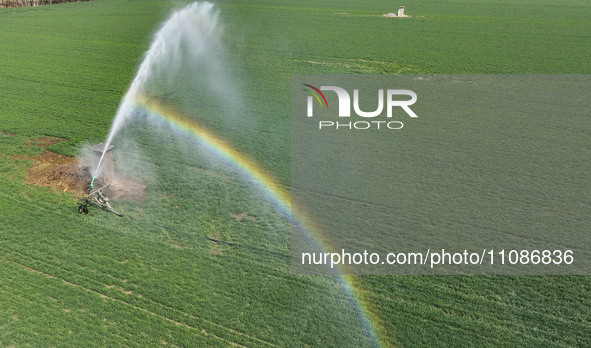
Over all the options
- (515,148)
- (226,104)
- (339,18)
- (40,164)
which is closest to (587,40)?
(339,18)

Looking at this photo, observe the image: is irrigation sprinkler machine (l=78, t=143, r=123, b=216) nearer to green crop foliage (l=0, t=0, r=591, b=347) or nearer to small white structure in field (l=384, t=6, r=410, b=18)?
green crop foliage (l=0, t=0, r=591, b=347)

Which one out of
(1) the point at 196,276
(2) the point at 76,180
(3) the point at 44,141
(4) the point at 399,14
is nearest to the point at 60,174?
(2) the point at 76,180

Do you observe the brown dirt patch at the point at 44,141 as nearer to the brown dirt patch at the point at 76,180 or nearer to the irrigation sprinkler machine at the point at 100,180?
the brown dirt patch at the point at 76,180

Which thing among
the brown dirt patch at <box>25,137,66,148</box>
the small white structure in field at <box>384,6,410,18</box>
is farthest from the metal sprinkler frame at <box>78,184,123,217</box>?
the small white structure in field at <box>384,6,410,18</box>

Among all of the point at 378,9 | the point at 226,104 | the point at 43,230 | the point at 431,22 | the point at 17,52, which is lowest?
the point at 43,230

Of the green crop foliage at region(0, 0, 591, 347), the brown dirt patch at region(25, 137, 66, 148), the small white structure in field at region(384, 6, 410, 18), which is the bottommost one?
the green crop foliage at region(0, 0, 591, 347)

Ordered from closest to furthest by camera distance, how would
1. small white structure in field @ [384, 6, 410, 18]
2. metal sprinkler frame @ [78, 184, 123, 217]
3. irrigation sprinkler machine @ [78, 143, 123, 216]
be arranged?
metal sprinkler frame @ [78, 184, 123, 217] → irrigation sprinkler machine @ [78, 143, 123, 216] → small white structure in field @ [384, 6, 410, 18]

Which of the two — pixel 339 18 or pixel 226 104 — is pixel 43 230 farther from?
pixel 339 18

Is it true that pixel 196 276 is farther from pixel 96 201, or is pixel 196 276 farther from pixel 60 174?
pixel 60 174
